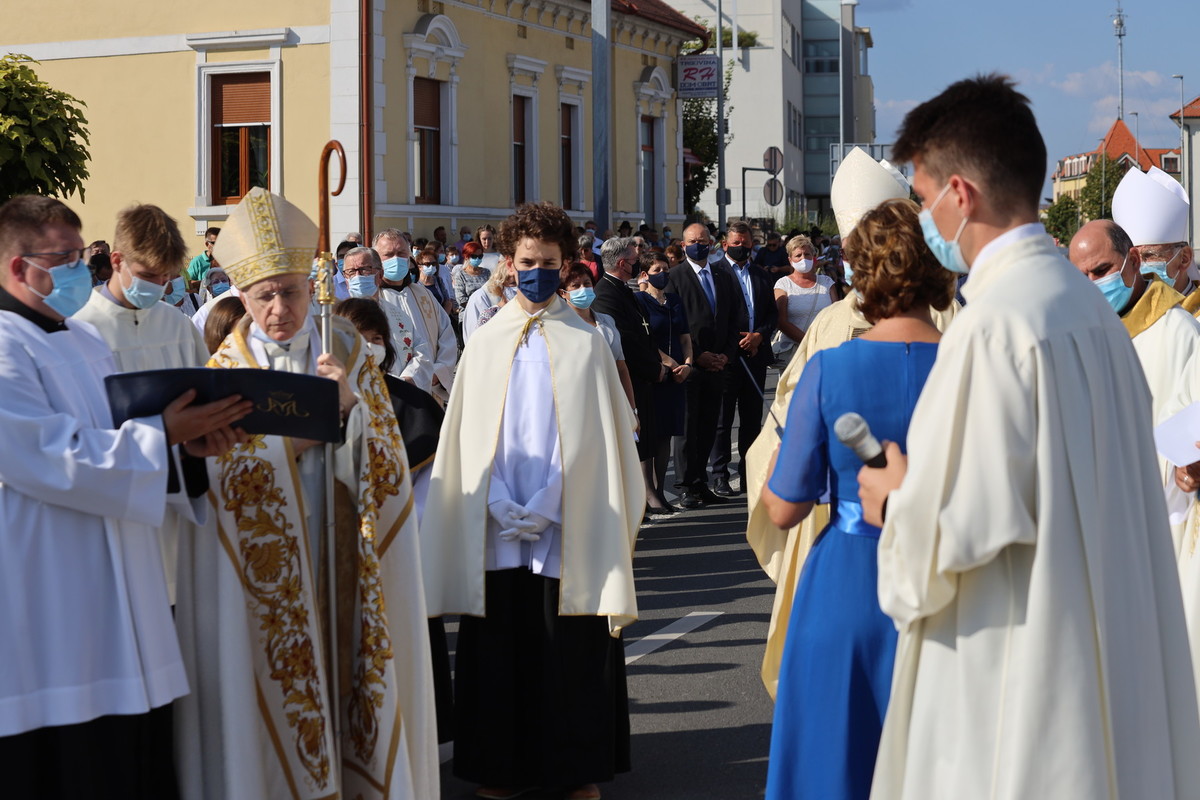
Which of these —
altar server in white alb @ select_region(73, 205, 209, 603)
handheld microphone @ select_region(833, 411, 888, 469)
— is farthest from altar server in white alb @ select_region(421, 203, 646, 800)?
handheld microphone @ select_region(833, 411, 888, 469)

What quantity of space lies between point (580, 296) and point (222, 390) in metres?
6.77

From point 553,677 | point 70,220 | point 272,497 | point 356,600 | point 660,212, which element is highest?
point 660,212

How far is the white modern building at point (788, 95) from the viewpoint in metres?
63.5

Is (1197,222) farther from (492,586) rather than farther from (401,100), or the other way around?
(492,586)

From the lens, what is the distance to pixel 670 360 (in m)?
12.5

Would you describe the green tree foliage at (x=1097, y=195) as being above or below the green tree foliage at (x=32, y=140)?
above

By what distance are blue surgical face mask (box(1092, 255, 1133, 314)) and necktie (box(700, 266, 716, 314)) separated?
23.4 ft

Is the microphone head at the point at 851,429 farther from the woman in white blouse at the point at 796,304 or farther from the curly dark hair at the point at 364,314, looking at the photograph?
the woman in white blouse at the point at 796,304

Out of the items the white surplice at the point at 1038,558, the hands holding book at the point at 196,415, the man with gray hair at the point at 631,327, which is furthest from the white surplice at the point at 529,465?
the man with gray hair at the point at 631,327

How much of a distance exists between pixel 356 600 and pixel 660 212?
3101cm

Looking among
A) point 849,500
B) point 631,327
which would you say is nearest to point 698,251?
point 631,327

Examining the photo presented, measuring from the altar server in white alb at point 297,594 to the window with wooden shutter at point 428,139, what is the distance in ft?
66.9

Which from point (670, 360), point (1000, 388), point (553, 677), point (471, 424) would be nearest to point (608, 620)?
point (553, 677)

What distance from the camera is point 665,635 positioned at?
823 cm
